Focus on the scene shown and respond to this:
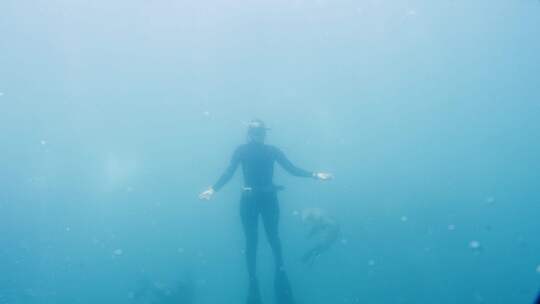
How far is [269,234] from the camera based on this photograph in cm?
675

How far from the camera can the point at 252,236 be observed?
6.62 m

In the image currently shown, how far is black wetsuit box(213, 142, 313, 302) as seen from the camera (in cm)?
666

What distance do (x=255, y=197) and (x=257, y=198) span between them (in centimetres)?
4

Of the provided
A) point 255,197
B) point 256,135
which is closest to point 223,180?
point 255,197

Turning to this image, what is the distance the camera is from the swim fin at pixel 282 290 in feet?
22.1

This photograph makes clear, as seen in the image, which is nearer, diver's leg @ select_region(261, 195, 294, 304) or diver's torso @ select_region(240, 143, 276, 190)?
diver's leg @ select_region(261, 195, 294, 304)

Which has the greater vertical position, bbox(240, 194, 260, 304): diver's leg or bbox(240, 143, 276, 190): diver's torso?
bbox(240, 143, 276, 190): diver's torso

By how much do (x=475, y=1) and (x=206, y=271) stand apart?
102 meters

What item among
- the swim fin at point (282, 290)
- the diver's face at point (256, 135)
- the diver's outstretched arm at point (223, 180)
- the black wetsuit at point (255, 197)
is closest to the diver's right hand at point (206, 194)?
the diver's outstretched arm at point (223, 180)

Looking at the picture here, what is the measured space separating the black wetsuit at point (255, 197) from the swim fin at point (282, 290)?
65 mm

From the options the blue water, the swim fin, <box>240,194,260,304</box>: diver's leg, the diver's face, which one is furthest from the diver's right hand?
the blue water

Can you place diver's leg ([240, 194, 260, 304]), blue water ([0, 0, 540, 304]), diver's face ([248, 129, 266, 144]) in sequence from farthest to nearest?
1. blue water ([0, 0, 540, 304])
2. diver's face ([248, 129, 266, 144])
3. diver's leg ([240, 194, 260, 304])

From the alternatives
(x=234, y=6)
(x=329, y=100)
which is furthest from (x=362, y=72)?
(x=234, y=6)

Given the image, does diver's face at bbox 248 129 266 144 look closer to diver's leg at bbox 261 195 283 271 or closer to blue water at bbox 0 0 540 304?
diver's leg at bbox 261 195 283 271
